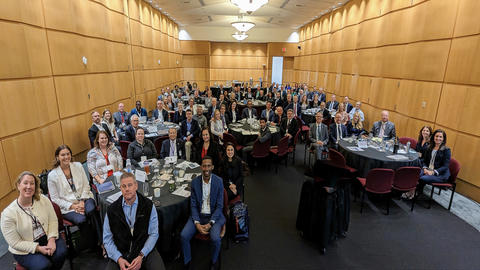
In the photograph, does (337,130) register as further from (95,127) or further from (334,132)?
(95,127)

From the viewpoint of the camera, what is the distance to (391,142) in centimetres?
628

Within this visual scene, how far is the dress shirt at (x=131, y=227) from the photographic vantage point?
9.24 feet

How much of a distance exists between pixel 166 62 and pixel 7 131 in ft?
44.7

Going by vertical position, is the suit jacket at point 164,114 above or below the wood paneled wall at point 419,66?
below

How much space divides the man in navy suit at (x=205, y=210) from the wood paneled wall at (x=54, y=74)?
138 inches

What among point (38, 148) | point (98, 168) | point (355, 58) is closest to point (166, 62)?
point (355, 58)

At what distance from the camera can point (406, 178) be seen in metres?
4.84

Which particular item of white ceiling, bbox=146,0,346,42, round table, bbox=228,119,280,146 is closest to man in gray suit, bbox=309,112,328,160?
round table, bbox=228,119,280,146

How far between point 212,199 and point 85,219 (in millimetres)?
1854

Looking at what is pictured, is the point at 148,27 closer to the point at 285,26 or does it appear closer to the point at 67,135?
the point at 67,135

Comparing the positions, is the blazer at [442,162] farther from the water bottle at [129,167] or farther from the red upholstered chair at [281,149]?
the water bottle at [129,167]

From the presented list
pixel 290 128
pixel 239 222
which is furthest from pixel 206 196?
pixel 290 128

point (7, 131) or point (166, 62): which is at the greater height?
point (166, 62)

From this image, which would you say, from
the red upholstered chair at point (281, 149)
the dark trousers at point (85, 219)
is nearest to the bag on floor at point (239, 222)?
the dark trousers at point (85, 219)
